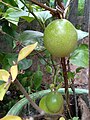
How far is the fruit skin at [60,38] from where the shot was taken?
0.52 metres

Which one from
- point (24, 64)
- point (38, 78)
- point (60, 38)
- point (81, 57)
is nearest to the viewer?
point (60, 38)

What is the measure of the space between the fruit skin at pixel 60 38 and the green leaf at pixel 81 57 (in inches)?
5.1

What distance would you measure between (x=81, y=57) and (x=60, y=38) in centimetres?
17

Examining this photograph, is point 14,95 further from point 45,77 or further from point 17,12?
point 17,12

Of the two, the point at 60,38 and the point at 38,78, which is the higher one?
the point at 60,38

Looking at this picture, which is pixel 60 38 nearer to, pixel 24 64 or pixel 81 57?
pixel 81 57

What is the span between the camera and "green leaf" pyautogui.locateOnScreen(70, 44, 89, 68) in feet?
2.16

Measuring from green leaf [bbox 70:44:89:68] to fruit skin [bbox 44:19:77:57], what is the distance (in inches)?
5.1

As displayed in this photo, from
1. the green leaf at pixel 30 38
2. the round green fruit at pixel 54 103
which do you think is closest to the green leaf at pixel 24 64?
the green leaf at pixel 30 38

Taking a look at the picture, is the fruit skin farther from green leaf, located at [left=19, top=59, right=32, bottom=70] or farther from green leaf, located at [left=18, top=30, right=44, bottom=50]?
green leaf, located at [left=19, top=59, right=32, bottom=70]

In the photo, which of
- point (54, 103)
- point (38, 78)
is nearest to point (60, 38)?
point (54, 103)

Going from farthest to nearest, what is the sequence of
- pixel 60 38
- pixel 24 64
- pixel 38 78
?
pixel 38 78 < pixel 24 64 < pixel 60 38

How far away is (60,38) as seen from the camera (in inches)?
20.7

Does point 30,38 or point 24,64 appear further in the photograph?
point 24,64
